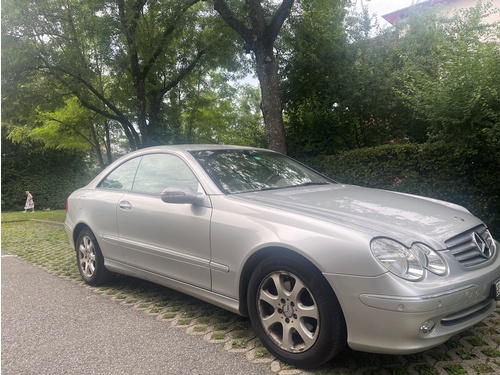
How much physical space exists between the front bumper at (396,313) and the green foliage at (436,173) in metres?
4.62

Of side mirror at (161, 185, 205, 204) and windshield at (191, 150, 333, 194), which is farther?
windshield at (191, 150, 333, 194)

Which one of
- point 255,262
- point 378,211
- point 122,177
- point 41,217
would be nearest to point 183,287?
point 255,262

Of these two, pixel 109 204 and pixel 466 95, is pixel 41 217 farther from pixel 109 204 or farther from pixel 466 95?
pixel 466 95

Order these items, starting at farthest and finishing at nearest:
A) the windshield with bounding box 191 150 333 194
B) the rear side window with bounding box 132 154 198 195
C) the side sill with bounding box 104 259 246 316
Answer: the rear side window with bounding box 132 154 198 195
the windshield with bounding box 191 150 333 194
the side sill with bounding box 104 259 246 316

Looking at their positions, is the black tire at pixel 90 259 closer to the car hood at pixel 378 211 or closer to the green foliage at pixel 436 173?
the car hood at pixel 378 211

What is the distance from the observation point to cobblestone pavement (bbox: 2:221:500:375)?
2707 mm

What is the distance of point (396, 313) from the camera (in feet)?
7.65

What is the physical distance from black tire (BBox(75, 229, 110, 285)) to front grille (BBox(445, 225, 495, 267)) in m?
3.70

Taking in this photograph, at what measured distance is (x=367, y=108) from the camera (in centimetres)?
1434

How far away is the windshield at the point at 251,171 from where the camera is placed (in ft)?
12.0

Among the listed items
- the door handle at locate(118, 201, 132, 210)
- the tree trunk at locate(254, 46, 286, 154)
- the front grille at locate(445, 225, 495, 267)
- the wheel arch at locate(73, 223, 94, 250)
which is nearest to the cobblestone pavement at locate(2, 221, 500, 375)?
the wheel arch at locate(73, 223, 94, 250)

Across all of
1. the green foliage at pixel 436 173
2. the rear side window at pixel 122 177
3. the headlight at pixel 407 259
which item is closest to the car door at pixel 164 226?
the rear side window at pixel 122 177

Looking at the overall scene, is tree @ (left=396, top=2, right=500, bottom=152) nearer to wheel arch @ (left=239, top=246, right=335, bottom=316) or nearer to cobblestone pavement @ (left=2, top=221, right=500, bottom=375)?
cobblestone pavement @ (left=2, top=221, right=500, bottom=375)

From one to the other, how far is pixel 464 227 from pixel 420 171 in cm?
522
